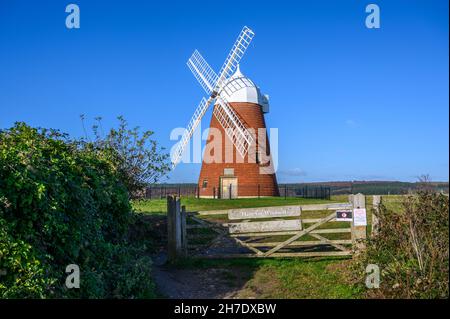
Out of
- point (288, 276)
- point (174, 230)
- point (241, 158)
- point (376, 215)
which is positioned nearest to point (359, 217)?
point (376, 215)

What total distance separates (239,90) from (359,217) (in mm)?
22220

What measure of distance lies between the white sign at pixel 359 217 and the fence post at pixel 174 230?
4215 millimetres

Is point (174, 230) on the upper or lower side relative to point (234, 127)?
lower

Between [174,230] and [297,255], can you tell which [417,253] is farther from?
[174,230]

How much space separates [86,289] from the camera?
23.5ft

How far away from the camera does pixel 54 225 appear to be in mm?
6793

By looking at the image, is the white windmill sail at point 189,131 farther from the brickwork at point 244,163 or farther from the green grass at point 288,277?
the green grass at point 288,277

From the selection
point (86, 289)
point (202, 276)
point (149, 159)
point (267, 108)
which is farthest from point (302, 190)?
point (86, 289)

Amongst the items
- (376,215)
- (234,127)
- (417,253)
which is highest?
(234,127)

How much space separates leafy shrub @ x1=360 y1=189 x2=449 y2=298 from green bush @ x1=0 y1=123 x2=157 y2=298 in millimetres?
4329

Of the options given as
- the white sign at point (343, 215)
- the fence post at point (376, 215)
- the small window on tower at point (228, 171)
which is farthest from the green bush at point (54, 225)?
the small window on tower at point (228, 171)

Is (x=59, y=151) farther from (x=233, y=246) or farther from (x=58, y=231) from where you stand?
(x=233, y=246)

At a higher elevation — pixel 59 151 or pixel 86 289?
pixel 59 151
